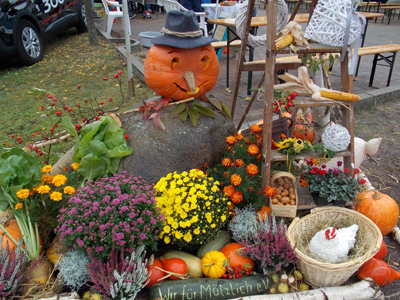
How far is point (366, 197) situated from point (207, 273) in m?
1.58

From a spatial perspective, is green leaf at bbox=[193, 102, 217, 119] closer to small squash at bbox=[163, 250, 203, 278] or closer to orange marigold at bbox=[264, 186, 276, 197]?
orange marigold at bbox=[264, 186, 276, 197]

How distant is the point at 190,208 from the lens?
85.4 inches

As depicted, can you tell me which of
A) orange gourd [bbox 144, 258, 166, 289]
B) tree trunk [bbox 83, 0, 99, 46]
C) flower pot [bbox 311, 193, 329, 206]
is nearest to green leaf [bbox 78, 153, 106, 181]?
orange gourd [bbox 144, 258, 166, 289]

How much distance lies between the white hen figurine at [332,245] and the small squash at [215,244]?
631mm

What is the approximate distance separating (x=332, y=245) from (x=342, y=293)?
0.30m

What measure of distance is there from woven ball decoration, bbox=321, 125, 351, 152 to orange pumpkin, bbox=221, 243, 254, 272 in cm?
105

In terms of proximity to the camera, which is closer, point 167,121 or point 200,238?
point 200,238

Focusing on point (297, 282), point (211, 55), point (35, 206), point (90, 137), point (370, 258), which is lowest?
point (297, 282)

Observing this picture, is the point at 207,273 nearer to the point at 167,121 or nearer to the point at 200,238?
the point at 200,238

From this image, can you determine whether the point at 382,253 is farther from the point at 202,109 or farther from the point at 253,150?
the point at 202,109

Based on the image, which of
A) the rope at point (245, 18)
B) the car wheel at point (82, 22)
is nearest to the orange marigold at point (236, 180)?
the rope at point (245, 18)

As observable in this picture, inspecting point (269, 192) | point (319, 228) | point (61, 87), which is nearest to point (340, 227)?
point (319, 228)

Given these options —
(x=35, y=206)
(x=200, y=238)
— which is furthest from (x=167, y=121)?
(x=35, y=206)

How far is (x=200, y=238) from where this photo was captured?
7.36 feet
